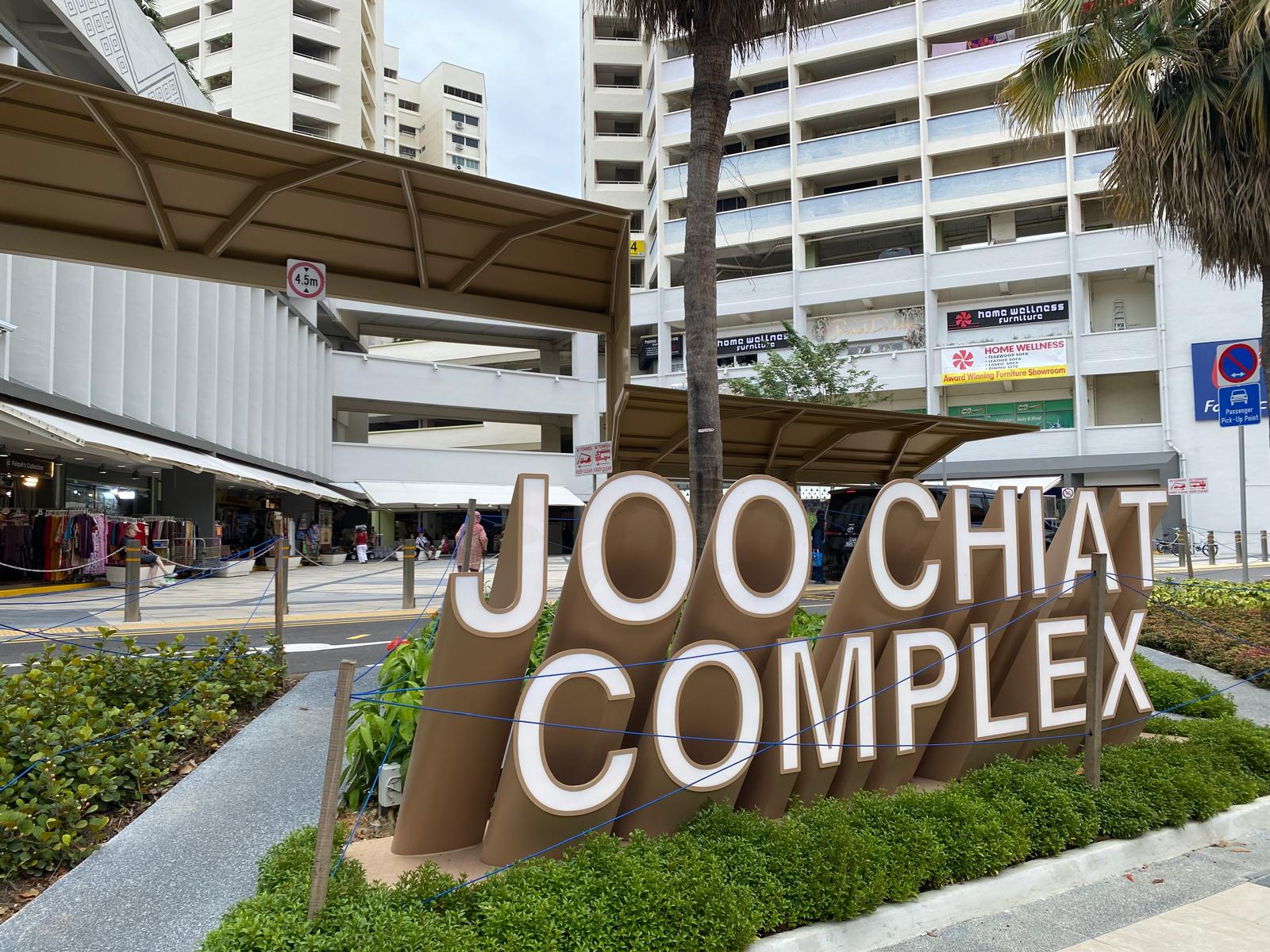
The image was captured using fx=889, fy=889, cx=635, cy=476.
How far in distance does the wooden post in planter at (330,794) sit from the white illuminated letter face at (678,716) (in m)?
1.61

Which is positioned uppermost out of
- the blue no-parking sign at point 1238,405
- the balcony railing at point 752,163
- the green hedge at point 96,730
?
the balcony railing at point 752,163

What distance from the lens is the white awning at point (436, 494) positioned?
38.7 m

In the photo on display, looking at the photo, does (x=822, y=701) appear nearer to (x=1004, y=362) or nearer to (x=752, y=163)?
(x=1004, y=362)

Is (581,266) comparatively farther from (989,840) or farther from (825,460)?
(825,460)

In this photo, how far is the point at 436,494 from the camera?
3931 cm

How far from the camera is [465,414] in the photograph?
144ft

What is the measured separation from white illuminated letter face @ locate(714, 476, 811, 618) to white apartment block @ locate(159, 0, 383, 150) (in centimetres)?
5071

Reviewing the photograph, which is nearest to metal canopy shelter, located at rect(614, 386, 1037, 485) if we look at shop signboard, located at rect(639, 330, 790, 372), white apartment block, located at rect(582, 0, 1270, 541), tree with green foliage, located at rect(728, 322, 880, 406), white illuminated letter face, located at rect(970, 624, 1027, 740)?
white illuminated letter face, located at rect(970, 624, 1027, 740)

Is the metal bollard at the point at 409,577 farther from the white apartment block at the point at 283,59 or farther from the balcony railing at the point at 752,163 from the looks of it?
the white apartment block at the point at 283,59

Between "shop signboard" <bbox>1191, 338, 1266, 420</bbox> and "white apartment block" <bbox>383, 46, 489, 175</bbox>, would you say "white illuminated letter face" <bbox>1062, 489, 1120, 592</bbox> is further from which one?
"white apartment block" <bbox>383, 46, 489, 175</bbox>

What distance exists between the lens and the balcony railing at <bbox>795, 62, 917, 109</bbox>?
4000cm

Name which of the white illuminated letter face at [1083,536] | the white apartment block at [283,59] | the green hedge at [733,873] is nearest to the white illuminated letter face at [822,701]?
the green hedge at [733,873]

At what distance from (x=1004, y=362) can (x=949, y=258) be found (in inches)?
201

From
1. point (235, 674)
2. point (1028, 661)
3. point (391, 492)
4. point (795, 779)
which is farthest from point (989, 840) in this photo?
point (391, 492)
